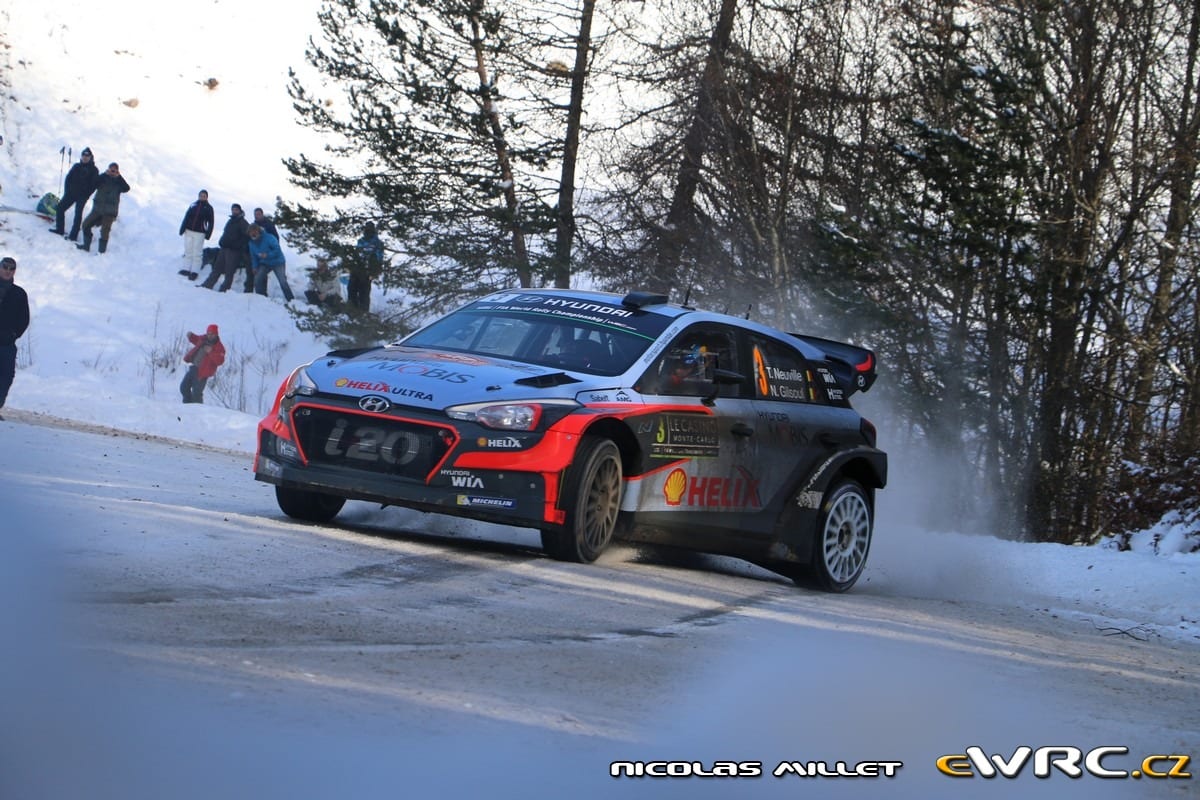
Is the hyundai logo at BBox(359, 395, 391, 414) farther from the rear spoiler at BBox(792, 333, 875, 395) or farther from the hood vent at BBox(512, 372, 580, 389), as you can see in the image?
the rear spoiler at BBox(792, 333, 875, 395)

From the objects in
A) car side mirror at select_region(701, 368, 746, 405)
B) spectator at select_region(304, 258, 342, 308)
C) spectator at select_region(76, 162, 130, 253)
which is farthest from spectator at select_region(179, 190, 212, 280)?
car side mirror at select_region(701, 368, 746, 405)

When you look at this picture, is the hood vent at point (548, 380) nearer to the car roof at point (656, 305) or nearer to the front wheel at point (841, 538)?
the car roof at point (656, 305)

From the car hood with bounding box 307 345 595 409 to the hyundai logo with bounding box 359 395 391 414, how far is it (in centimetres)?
3

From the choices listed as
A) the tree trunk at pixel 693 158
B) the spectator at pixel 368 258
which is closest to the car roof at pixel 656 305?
the tree trunk at pixel 693 158

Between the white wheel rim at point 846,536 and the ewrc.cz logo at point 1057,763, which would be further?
the white wheel rim at point 846,536

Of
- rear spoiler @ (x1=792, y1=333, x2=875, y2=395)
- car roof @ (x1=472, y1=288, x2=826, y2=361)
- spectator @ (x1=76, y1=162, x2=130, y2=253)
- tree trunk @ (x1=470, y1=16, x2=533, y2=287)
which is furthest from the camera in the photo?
spectator @ (x1=76, y1=162, x2=130, y2=253)

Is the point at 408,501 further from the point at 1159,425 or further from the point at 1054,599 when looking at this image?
the point at 1159,425

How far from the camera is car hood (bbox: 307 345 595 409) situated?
25.0ft

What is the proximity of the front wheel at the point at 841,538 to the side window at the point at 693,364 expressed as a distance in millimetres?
1038

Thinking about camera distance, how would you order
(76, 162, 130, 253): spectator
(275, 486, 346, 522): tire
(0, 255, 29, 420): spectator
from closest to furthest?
(275, 486, 346, 522): tire
(0, 255, 29, 420): spectator
(76, 162, 130, 253): spectator

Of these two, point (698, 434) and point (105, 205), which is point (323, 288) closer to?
point (105, 205)

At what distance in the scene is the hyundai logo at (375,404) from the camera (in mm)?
7598

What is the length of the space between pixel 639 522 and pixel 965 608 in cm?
205

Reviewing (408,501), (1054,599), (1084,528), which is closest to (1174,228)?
(1084,528)
